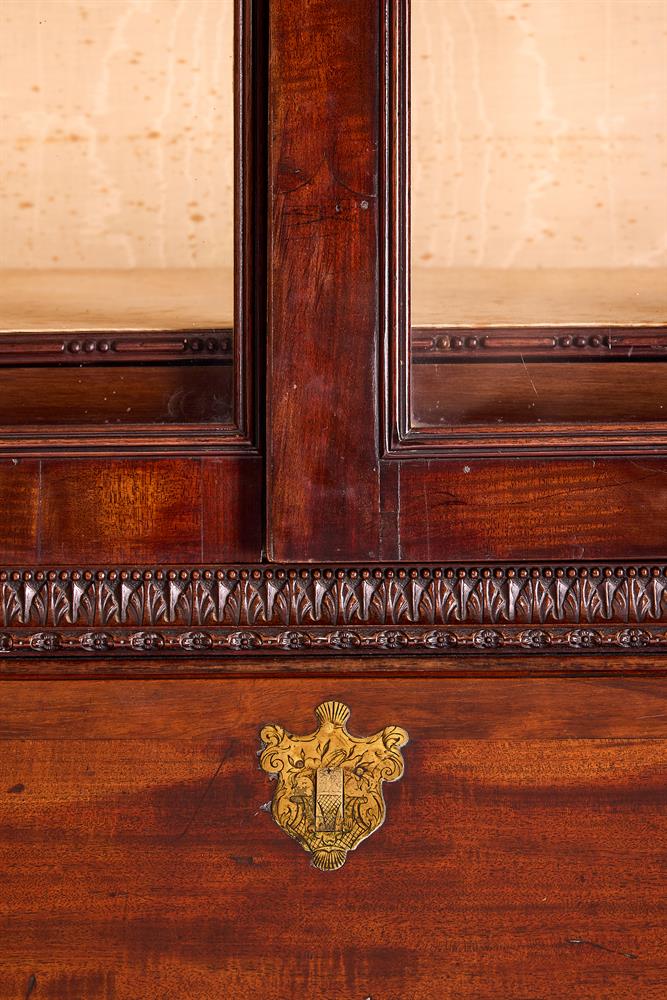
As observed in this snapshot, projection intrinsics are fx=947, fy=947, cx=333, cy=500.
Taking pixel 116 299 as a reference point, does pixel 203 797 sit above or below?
below

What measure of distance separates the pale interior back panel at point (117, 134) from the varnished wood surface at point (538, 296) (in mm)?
135

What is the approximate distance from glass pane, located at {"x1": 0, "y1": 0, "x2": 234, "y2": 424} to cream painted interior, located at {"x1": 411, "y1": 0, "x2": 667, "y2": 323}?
0.43ft

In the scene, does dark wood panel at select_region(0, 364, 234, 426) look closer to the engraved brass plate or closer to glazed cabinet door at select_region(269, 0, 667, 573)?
glazed cabinet door at select_region(269, 0, 667, 573)

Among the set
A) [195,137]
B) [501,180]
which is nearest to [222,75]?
[195,137]

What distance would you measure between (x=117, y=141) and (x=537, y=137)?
270mm

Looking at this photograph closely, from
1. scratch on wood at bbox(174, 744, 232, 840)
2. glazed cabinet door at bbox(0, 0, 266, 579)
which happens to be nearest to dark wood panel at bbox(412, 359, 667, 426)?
glazed cabinet door at bbox(0, 0, 266, 579)

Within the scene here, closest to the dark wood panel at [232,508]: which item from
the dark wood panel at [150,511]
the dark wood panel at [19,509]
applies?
the dark wood panel at [150,511]

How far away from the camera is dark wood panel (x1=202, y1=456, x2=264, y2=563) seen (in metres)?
0.60

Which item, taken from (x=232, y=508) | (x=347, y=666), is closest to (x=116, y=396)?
(x=232, y=508)

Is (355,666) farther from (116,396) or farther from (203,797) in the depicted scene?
(116,396)

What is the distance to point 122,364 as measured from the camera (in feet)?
1.99

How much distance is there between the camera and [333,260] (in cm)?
59

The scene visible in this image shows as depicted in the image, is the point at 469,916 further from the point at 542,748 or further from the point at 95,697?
the point at 95,697

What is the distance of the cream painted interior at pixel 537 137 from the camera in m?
0.60
